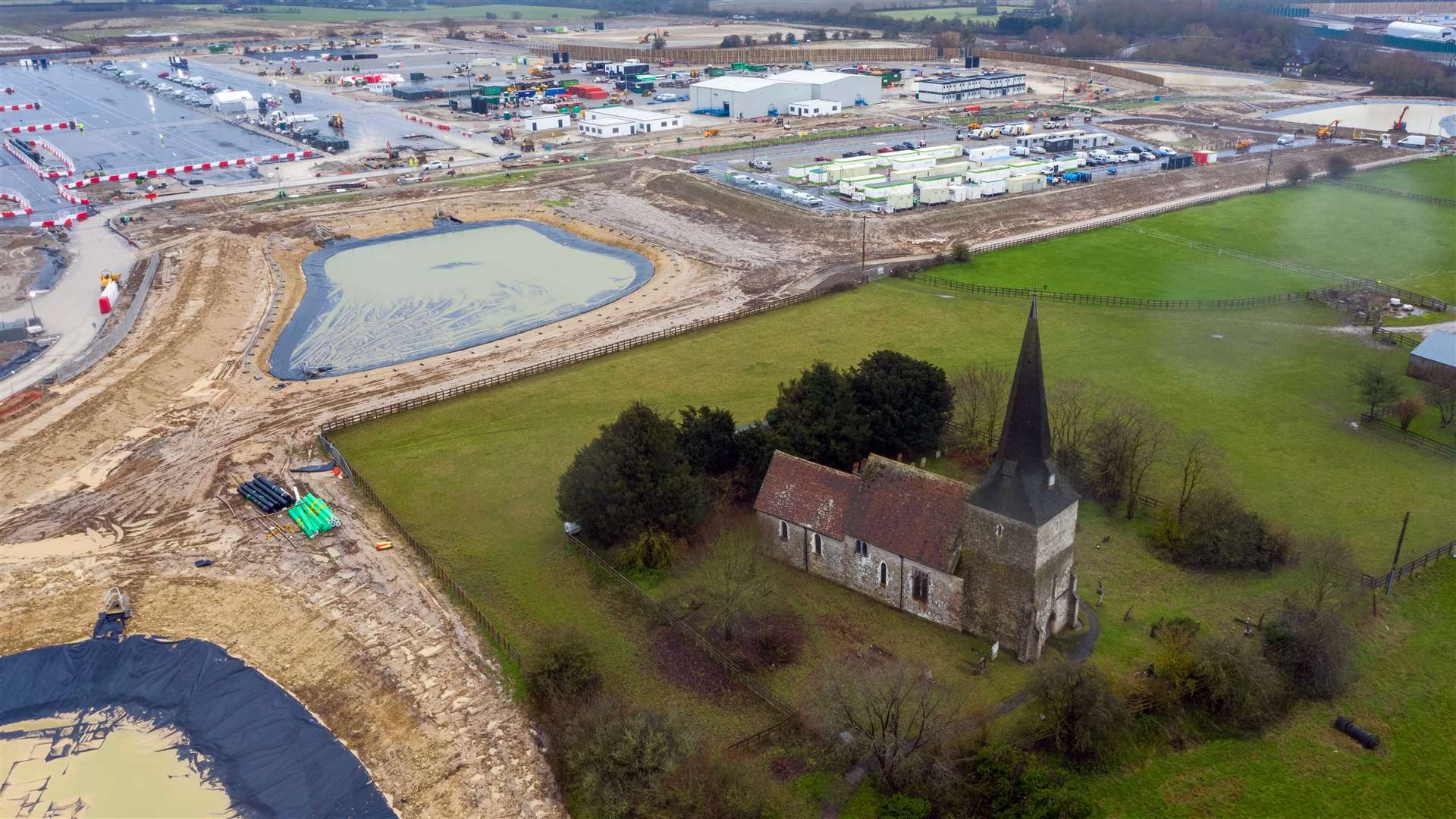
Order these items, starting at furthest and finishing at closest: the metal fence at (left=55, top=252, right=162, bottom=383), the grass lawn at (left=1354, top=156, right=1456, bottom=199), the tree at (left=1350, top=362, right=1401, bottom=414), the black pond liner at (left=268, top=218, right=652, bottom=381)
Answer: the grass lawn at (left=1354, top=156, right=1456, bottom=199)
the black pond liner at (left=268, top=218, right=652, bottom=381)
the metal fence at (left=55, top=252, right=162, bottom=383)
the tree at (left=1350, top=362, right=1401, bottom=414)

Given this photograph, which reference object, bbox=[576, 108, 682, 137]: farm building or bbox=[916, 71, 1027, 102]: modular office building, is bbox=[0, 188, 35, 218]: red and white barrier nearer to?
bbox=[576, 108, 682, 137]: farm building

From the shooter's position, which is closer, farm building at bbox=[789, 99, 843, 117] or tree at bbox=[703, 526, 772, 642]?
tree at bbox=[703, 526, 772, 642]

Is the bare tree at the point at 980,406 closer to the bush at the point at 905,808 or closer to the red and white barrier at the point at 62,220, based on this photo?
the bush at the point at 905,808

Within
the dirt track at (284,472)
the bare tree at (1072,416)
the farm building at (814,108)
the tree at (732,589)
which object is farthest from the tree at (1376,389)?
the farm building at (814,108)

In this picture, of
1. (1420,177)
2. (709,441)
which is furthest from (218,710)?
(1420,177)

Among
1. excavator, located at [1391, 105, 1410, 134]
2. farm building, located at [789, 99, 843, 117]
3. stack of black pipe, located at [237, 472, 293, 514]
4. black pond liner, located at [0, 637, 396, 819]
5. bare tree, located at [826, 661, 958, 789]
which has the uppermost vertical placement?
farm building, located at [789, 99, 843, 117]

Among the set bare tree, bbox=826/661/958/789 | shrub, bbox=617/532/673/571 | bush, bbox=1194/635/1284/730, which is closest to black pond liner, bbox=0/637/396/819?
shrub, bbox=617/532/673/571
